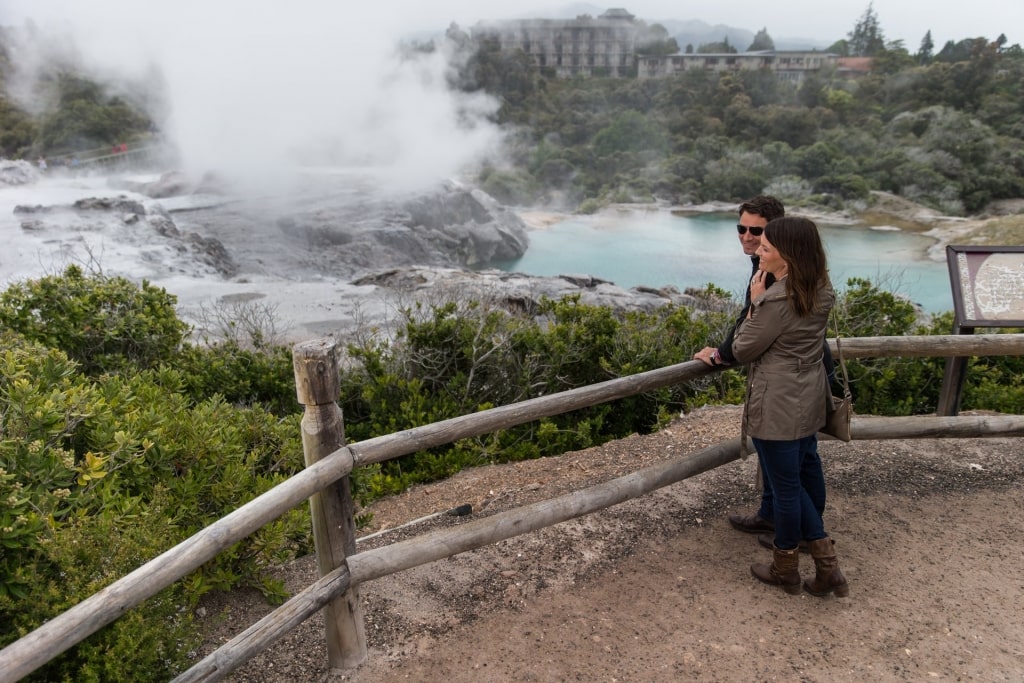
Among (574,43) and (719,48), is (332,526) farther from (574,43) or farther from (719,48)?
(719,48)

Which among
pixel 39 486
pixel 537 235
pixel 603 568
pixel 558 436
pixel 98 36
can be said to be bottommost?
pixel 537 235

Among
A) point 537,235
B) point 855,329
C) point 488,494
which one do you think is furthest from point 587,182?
point 488,494

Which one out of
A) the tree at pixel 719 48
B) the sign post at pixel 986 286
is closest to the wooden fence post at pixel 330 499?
the sign post at pixel 986 286

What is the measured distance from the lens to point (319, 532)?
93.5 inches

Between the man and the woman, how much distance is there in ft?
0.43

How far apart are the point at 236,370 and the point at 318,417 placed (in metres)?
3.63

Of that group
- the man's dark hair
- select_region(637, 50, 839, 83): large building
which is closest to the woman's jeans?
the man's dark hair

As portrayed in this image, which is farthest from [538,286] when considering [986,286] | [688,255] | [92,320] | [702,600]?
[688,255]

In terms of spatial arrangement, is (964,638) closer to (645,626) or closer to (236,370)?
(645,626)

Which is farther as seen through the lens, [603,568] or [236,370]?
[236,370]

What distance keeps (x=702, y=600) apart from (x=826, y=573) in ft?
1.49

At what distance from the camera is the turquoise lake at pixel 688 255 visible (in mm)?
17875

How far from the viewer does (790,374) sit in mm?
2514

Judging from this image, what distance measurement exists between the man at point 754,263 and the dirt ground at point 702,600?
10 cm
